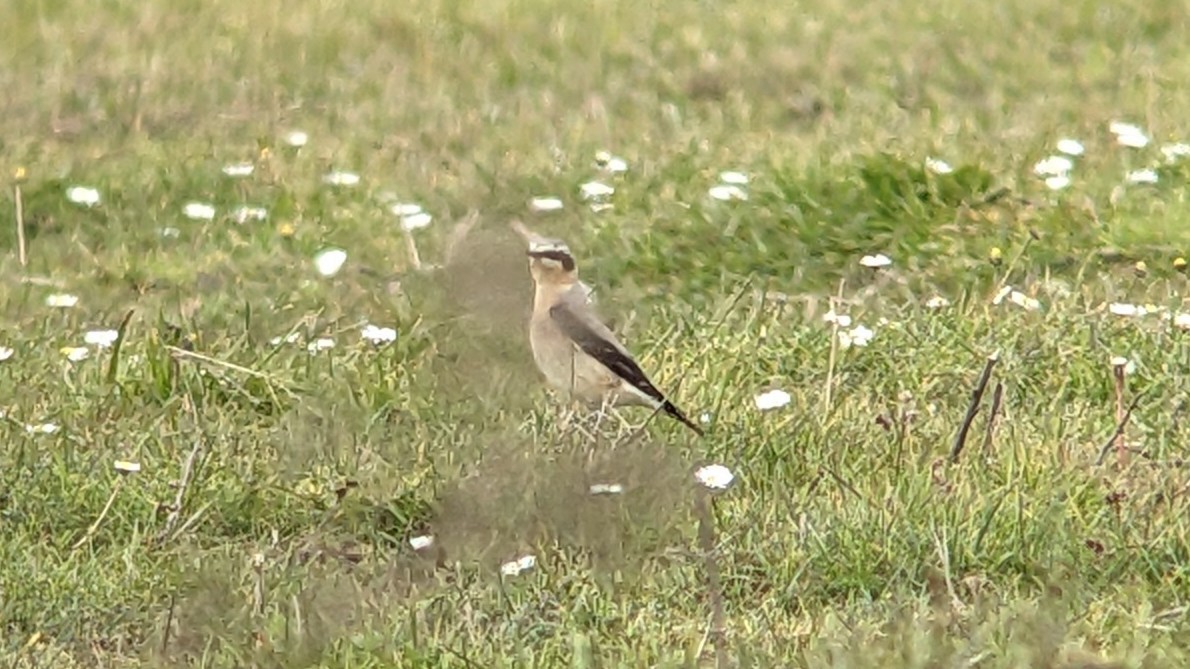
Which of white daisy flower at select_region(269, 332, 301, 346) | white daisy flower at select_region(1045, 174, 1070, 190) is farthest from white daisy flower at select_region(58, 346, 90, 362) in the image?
white daisy flower at select_region(1045, 174, 1070, 190)

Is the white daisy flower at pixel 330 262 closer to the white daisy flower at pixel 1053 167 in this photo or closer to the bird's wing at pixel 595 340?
the bird's wing at pixel 595 340

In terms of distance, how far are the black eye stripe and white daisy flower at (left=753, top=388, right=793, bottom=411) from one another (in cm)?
49

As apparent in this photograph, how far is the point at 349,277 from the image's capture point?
5.81m

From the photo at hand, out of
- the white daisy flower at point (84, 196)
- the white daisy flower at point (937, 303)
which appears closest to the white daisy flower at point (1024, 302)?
the white daisy flower at point (937, 303)

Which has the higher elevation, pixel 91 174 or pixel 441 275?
pixel 441 275

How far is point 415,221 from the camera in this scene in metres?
6.02

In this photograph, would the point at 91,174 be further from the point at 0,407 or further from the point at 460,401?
the point at 460,401

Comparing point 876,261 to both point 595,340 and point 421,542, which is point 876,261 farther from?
point 421,542

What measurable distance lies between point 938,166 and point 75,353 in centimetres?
251

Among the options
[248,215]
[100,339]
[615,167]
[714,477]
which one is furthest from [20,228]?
[714,477]

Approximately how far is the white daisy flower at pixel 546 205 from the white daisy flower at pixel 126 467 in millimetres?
2044

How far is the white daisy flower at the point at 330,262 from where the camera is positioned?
5820mm

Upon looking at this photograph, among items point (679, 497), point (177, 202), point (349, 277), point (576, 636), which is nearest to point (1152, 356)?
point (679, 497)

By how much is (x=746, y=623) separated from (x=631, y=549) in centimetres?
23
